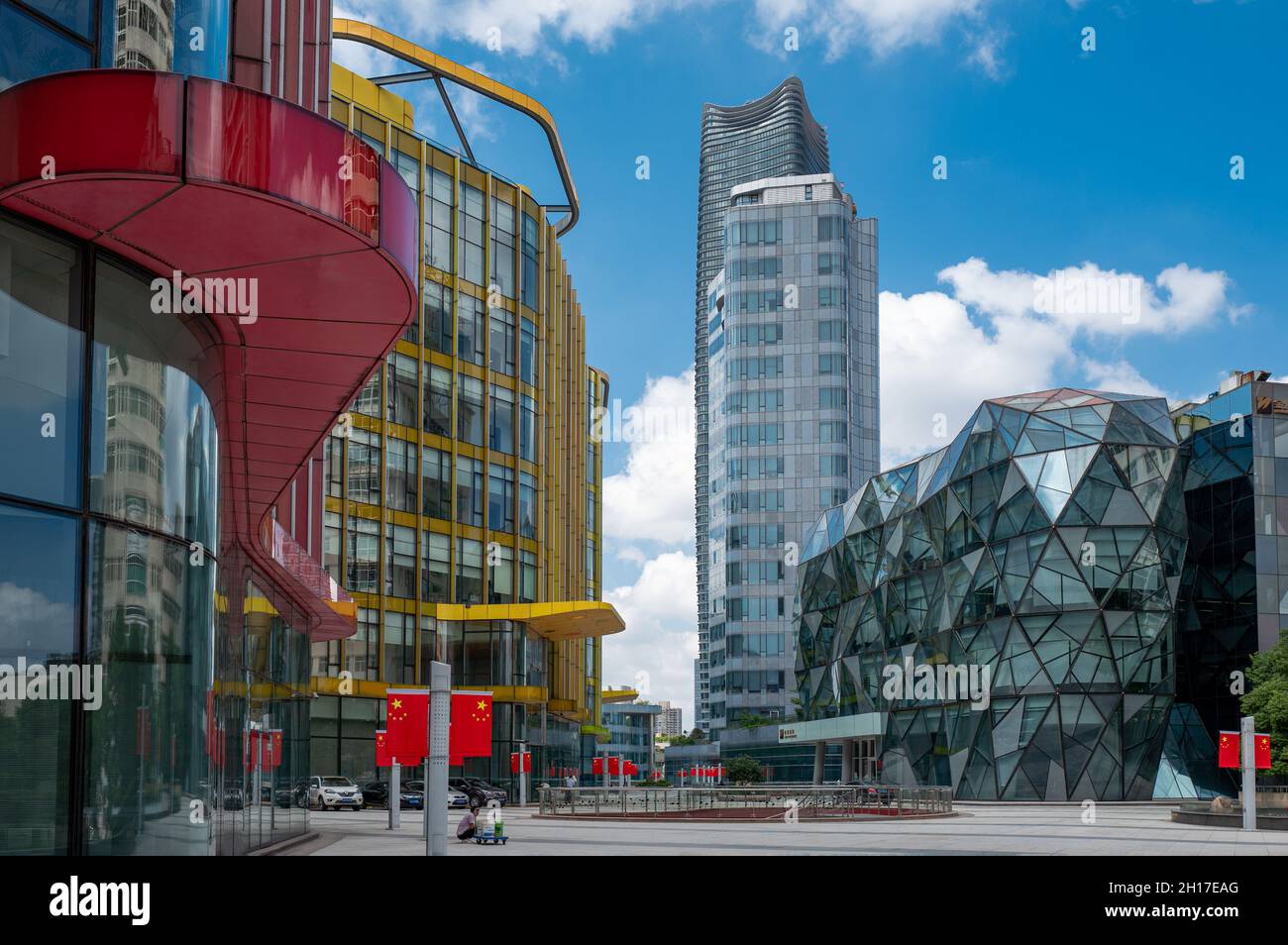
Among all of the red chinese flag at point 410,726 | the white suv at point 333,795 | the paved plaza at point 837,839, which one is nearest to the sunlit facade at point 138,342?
the red chinese flag at point 410,726

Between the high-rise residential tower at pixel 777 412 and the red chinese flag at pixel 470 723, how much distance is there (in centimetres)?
10935

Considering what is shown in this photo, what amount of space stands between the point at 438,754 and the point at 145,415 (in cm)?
619

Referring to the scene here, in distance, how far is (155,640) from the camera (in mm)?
14703

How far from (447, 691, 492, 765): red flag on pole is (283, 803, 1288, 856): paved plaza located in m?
3.83

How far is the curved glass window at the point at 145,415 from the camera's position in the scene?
13.8 metres

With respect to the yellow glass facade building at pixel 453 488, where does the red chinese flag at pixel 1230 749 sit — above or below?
below

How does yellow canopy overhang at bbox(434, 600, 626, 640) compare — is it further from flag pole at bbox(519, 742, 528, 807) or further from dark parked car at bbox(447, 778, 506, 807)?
dark parked car at bbox(447, 778, 506, 807)

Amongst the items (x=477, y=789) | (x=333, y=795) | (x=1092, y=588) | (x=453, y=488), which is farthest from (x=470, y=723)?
(x=1092, y=588)

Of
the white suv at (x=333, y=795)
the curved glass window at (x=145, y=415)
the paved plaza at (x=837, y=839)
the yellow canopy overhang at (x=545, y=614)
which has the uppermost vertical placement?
the curved glass window at (x=145, y=415)

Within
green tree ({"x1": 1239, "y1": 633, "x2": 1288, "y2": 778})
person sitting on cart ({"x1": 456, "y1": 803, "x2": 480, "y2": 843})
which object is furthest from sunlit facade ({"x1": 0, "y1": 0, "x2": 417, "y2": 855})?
green tree ({"x1": 1239, "y1": 633, "x2": 1288, "y2": 778})

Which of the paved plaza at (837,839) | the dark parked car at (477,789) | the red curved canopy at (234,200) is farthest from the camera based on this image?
the dark parked car at (477,789)

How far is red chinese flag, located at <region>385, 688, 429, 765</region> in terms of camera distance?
18406 mm

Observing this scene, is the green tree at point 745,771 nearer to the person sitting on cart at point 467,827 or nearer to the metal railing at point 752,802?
the metal railing at point 752,802

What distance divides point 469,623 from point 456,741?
47690 millimetres
